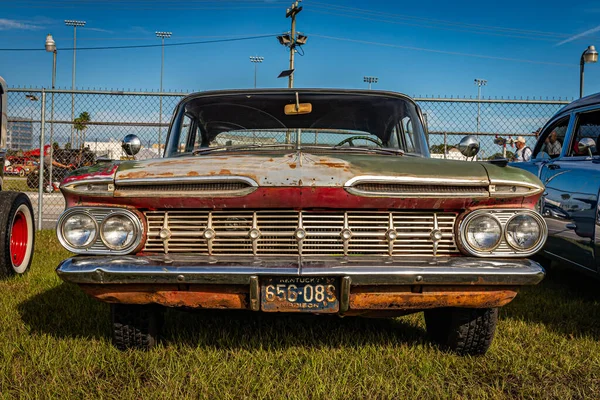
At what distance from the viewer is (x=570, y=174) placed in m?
4.12

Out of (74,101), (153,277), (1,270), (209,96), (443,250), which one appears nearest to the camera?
(153,277)

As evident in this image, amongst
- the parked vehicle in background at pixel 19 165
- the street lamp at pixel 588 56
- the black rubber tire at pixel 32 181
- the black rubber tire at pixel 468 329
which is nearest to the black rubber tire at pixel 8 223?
the black rubber tire at pixel 468 329

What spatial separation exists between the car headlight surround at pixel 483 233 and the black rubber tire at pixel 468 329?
452mm

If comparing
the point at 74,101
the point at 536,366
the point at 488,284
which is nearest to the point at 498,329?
the point at 536,366

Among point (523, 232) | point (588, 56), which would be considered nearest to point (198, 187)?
point (523, 232)

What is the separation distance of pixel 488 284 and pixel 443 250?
255 mm

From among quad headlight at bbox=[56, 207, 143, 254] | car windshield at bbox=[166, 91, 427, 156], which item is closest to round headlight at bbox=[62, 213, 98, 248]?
quad headlight at bbox=[56, 207, 143, 254]

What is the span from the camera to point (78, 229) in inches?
104

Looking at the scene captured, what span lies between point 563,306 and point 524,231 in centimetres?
198

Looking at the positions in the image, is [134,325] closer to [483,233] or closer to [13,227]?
[483,233]

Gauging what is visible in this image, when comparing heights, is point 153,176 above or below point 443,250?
above

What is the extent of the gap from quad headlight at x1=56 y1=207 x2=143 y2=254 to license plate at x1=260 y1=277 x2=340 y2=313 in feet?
2.17

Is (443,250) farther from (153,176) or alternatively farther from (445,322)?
(153,176)

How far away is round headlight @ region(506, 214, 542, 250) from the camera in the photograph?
261 cm
